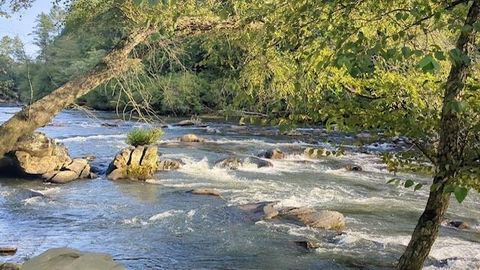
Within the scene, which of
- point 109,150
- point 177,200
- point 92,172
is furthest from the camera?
point 109,150

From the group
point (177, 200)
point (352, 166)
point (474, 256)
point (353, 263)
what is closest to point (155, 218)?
point (177, 200)

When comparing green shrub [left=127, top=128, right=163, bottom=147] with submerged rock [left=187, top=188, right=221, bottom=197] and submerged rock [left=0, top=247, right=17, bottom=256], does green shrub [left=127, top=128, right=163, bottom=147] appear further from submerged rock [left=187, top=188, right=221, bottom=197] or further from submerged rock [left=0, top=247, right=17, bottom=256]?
submerged rock [left=0, top=247, right=17, bottom=256]

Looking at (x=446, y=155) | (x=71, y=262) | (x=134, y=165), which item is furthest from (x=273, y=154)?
(x=446, y=155)

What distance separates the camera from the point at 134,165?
15.0 metres

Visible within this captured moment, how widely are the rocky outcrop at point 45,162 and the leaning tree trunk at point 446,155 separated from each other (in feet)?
40.5

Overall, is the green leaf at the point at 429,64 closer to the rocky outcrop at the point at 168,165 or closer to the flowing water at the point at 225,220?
the flowing water at the point at 225,220

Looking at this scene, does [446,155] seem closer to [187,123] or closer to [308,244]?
[308,244]

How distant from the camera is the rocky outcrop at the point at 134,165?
14.7 m

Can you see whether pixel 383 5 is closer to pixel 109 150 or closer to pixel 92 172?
pixel 92 172

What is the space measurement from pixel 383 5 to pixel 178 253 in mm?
6354

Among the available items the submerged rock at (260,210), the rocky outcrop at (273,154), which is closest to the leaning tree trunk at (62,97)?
the submerged rock at (260,210)

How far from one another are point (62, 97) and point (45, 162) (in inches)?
419

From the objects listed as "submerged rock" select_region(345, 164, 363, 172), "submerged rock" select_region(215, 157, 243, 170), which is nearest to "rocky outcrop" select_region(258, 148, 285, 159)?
"submerged rock" select_region(215, 157, 243, 170)

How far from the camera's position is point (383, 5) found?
3.20 meters
